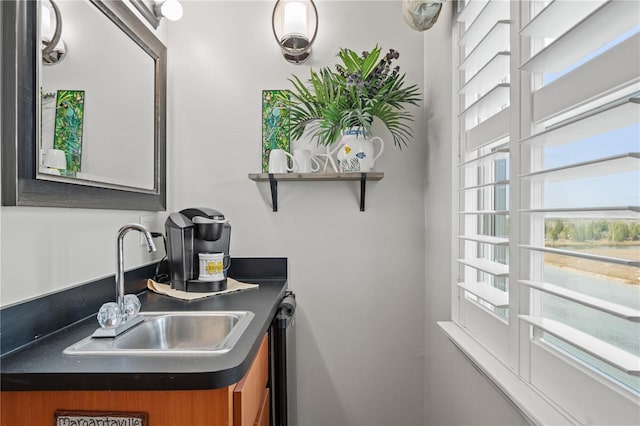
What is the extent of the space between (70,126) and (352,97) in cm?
106

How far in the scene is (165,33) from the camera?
1934 millimetres

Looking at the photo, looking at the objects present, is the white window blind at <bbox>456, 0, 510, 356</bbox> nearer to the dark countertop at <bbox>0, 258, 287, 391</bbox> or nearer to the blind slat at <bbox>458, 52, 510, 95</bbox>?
the blind slat at <bbox>458, 52, 510, 95</bbox>

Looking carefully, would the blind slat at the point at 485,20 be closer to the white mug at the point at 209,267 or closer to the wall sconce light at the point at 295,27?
the wall sconce light at the point at 295,27

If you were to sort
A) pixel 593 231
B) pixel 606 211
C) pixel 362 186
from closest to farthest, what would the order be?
pixel 606 211 → pixel 593 231 → pixel 362 186

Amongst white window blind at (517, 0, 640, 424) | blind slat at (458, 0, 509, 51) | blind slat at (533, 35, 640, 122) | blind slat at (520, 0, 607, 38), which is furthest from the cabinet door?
blind slat at (458, 0, 509, 51)

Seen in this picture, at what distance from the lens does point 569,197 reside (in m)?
0.85

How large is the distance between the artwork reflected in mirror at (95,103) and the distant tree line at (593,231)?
131 centimetres

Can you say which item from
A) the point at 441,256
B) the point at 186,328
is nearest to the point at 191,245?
the point at 186,328

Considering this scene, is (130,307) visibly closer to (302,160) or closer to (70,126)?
(70,126)

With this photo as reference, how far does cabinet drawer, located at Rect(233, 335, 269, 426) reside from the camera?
3.00 feet

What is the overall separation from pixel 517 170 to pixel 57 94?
132 cm

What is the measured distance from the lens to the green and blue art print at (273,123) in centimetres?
192

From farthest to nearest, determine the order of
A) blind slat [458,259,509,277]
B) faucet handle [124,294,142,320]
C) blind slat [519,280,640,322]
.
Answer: faucet handle [124,294,142,320] → blind slat [458,259,509,277] → blind slat [519,280,640,322]

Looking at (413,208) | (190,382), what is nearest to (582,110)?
(190,382)
